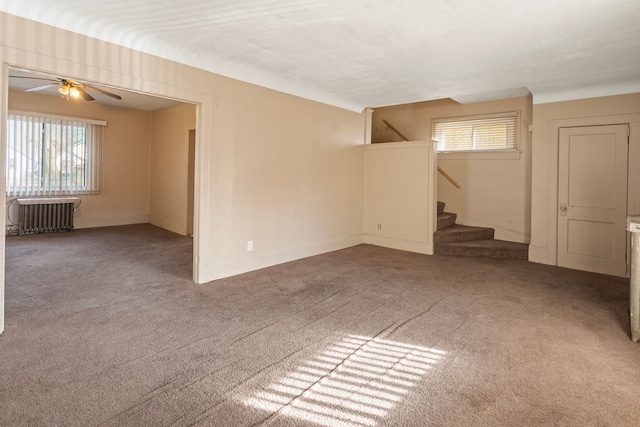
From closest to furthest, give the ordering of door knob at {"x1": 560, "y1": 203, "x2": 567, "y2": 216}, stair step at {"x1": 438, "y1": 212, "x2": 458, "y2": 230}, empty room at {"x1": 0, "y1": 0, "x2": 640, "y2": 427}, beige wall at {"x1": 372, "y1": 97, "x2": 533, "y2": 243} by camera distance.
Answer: empty room at {"x1": 0, "y1": 0, "x2": 640, "y2": 427}, door knob at {"x1": 560, "y1": 203, "x2": 567, "y2": 216}, beige wall at {"x1": 372, "y1": 97, "x2": 533, "y2": 243}, stair step at {"x1": 438, "y1": 212, "x2": 458, "y2": 230}

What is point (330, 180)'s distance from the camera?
598 centimetres

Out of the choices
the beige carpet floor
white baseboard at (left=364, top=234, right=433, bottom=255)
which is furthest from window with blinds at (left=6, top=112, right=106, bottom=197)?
white baseboard at (left=364, top=234, right=433, bottom=255)

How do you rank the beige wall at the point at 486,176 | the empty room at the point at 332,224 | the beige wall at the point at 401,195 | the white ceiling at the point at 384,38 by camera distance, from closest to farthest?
1. the empty room at the point at 332,224
2. the white ceiling at the point at 384,38
3. the beige wall at the point at 401,195
4. the beige wall at the point at 486,176

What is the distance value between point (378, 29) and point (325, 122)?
266 cm

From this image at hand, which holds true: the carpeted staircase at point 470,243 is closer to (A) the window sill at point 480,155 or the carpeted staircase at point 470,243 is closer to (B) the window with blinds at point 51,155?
(A) the window sill at point 480,155

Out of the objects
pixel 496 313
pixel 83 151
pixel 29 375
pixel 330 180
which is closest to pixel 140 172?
pixel 83 151

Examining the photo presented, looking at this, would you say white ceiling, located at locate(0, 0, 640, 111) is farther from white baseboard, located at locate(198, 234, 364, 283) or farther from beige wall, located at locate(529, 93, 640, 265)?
white baseboard, located at locate(198, 234, 364, 283)

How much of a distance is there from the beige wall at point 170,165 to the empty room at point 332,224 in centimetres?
10

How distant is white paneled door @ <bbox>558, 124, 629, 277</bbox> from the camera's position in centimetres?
482

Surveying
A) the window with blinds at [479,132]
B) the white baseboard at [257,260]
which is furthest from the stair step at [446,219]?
the white baseboard at [257,260]

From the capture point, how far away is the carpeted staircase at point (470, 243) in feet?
18.7

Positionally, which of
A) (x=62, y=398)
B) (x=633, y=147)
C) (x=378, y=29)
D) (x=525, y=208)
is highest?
(x=378, y=29)

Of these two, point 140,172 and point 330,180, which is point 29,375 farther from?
point 140,172

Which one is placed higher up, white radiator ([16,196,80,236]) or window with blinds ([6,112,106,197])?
window with blinds ([6,112,106,197])
